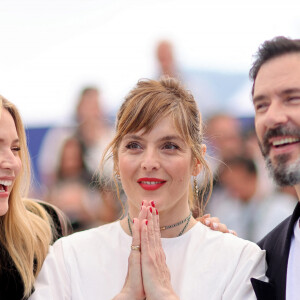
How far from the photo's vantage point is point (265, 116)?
9.90 feet

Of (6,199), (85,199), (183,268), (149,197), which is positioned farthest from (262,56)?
(85,199)

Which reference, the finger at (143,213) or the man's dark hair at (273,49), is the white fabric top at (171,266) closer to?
the finger at (143,213)

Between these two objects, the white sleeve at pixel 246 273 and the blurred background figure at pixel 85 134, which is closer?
the white sleeve at pixel 246 273

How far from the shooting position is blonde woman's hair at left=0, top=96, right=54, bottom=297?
3090mm

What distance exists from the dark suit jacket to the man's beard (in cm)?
27

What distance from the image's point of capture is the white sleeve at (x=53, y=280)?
9.70ft

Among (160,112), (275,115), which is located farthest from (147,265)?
(275,115)

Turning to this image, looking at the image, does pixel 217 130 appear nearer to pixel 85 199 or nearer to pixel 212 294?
pixel 85 199

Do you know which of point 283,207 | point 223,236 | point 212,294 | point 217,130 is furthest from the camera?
point 217,130

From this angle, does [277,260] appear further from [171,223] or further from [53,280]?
[53,280]

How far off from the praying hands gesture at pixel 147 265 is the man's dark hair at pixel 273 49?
3.16ft

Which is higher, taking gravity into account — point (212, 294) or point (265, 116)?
point (265, 116)

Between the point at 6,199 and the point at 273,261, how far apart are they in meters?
1.41

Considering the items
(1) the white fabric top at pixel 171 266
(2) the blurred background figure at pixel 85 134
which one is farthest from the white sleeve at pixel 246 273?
(2) the blurred background figure at pixel 85 134
